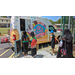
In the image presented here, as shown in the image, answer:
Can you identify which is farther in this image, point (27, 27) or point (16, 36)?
point (27, 27)

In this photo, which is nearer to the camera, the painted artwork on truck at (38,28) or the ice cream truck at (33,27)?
the ice cream truck at (33,27)

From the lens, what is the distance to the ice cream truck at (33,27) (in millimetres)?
4621

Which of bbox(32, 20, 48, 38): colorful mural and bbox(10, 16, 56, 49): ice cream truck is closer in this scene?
bbox(10, 16, 56, 49): ice cream truck

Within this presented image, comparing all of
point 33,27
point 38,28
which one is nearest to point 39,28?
point 38,28

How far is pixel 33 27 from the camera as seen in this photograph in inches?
209

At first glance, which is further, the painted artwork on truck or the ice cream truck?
the painted artwork on truck

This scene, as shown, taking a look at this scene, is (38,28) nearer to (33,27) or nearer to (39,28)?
(39,28)

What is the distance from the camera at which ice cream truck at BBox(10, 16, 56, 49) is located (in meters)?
4.62

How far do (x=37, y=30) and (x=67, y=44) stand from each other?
9.37 feet

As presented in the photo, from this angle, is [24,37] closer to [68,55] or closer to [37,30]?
[37,30]

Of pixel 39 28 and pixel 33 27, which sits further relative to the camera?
pixel 39 28

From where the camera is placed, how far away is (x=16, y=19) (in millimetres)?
4559

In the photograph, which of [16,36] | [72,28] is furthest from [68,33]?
[16,36]

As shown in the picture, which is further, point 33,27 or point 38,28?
point 38,28
